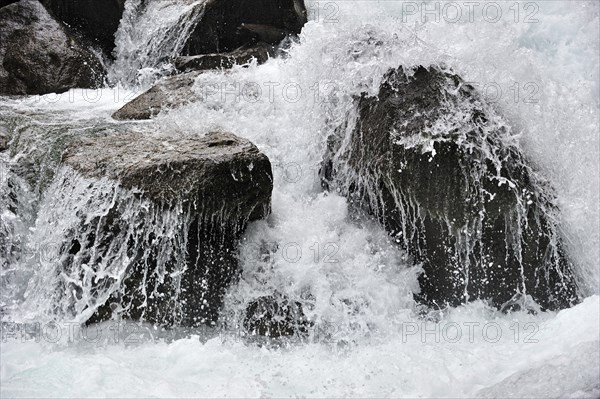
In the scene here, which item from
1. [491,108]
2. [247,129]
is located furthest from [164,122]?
[491,108]

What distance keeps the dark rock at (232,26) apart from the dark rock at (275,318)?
441cm

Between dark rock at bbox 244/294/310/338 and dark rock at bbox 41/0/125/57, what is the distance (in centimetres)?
514

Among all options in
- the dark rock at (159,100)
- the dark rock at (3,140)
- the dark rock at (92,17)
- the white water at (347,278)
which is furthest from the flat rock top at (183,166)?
the dark rock at (92,17)

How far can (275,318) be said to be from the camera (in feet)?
15.0

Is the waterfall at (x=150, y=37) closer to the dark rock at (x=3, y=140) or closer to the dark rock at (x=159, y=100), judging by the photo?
the dark rock at (x=159, y=100)

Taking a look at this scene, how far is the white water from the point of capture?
3758 millimetres

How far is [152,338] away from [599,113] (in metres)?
3.94

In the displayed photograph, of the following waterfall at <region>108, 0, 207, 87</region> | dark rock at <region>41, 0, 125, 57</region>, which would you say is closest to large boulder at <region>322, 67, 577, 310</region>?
waterfall at <region>108, 0, 207, 87</region>

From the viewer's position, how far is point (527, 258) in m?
4.79

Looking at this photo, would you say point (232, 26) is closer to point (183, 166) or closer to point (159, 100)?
point (159, 100)

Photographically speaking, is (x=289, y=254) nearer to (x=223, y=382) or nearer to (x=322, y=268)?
(x=322, y=268)

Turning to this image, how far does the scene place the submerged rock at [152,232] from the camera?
176 inches

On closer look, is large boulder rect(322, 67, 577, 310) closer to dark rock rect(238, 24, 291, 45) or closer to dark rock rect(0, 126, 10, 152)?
dark rock rect(0, 126, 10, 152)

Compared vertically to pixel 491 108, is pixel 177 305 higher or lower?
lower
